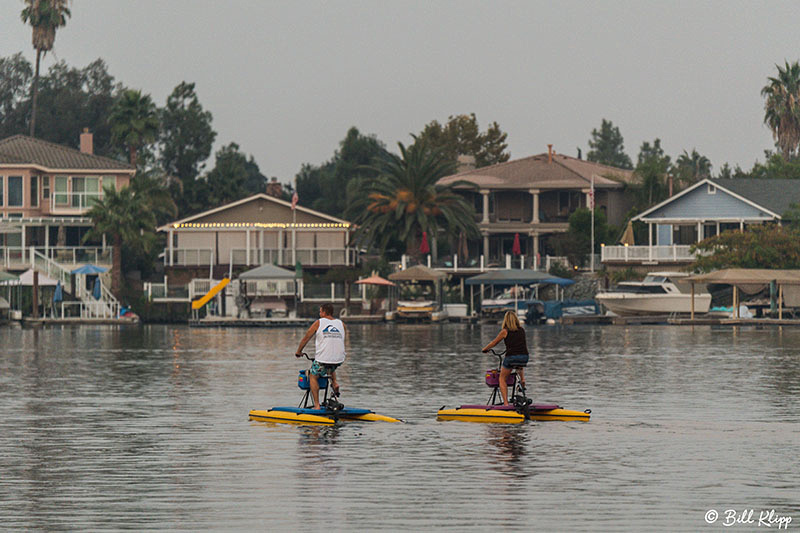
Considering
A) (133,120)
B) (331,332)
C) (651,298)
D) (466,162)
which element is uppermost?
(133,120)

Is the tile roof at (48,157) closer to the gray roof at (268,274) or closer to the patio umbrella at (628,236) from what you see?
the gray roof at (268,274)

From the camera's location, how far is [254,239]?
96.2 metres

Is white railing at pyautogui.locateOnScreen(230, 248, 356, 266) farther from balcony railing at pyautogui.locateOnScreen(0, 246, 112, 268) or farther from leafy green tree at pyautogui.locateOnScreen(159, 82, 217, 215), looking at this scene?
leafy green tree at pyautogui.locateOnScreen(159, 82, 217, 215)

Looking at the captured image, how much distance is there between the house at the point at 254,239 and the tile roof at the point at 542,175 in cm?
949

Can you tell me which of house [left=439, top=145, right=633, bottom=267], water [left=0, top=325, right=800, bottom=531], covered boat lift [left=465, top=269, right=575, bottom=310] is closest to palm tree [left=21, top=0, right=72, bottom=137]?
house [left=439, top=145, right=633, bottom=267]

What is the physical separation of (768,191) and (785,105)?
26620 mm

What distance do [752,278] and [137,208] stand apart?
126ft

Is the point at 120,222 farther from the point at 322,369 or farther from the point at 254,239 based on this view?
the point at 322,369

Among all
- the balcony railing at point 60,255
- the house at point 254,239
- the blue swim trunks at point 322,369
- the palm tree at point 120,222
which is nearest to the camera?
the blue swim trunks at point 322,369

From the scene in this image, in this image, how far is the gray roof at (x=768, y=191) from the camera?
294 feet

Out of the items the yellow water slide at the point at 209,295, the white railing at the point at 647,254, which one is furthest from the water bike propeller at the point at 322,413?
the white railing at the point at 647,254

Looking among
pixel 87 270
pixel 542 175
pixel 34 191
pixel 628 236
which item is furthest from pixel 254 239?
pixel 628 236

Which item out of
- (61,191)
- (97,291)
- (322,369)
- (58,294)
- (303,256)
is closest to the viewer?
(322,369)

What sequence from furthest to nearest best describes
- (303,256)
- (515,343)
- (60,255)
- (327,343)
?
1. (303,256)
2. (60,255)
3. (515,343)
4. (327,343)
